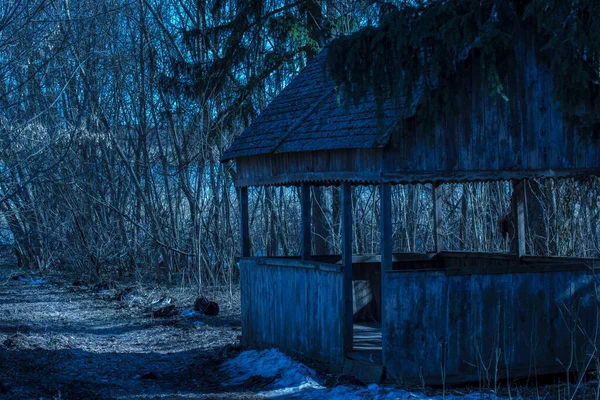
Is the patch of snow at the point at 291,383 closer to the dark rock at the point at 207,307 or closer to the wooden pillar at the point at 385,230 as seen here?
the wooden pillar at the point at 385,230

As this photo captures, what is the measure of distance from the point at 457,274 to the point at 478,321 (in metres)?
0.64

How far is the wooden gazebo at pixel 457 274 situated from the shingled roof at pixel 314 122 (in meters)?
0.03

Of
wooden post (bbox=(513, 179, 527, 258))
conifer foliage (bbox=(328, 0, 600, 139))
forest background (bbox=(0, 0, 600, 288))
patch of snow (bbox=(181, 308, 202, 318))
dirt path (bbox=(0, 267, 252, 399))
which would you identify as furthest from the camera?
forest background (bbox=(0, 0, 600, 288))

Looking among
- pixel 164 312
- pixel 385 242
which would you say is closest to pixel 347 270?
pixel 385 242

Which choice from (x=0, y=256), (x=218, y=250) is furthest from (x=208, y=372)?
(x=0, y=256)

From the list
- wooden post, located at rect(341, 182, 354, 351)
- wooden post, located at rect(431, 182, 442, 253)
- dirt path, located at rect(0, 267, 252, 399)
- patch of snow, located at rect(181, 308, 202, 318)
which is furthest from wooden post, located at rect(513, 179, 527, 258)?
patch of snow, located at rect(181, 308, 202, 318)

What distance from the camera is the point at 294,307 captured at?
11.4 meters

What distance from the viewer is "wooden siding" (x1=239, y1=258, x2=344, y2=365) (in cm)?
1024

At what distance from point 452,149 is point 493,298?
1848 mm

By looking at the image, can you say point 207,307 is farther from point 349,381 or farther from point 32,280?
point 32,280

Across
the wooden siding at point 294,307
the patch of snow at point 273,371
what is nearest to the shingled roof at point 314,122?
the wooden siding at point 294,307

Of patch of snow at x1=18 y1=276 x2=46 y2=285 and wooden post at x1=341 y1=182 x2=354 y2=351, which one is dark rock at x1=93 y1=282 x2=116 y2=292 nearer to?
patch of snow at x1=18 y1=276 x2=46 y2=285

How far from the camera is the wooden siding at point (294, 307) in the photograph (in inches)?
403

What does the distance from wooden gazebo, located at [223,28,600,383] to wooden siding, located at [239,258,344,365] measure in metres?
0.03
